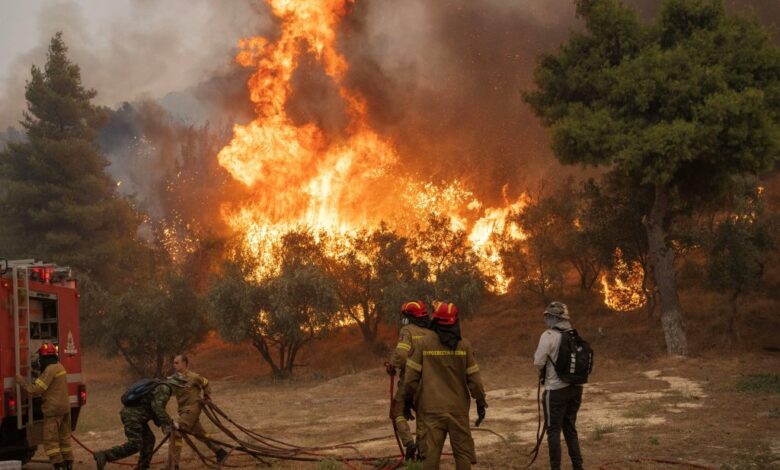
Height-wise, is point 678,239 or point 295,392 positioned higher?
point 678,239

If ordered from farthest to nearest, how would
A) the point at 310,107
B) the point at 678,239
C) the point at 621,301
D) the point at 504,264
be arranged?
1. the point at 310,107
2. the point at 504,264
3. the point at 621,301
4. the point at 678,239

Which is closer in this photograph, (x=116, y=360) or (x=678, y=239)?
(x=678, y=239)

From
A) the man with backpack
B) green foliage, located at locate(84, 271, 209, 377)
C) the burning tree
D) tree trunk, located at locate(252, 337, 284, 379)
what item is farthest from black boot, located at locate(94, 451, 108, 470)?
green foliage, located at locate(84, 271, 209, 377)

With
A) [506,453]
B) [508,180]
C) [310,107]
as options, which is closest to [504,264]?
[508,180]

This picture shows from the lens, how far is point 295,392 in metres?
28.4

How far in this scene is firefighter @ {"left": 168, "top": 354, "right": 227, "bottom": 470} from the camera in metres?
11.2

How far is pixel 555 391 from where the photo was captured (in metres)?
9.24

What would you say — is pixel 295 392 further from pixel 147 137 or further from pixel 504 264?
pixel 147 137

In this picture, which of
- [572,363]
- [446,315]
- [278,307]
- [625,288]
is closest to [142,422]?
[446,315]

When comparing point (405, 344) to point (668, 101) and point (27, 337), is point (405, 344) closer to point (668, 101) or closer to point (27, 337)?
point (27, 337)

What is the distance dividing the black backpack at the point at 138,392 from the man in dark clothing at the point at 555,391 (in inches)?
222

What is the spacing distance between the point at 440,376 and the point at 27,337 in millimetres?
6699

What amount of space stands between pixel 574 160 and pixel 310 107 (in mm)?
28853

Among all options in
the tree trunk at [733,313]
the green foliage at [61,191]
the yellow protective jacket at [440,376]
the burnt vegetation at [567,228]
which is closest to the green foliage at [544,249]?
the burnt vegetation at [567,228]
